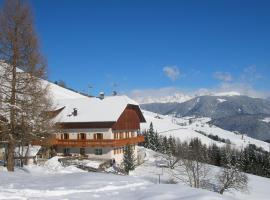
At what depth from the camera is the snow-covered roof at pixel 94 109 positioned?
198ft

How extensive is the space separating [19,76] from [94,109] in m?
39.5

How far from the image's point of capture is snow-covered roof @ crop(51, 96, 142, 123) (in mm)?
60406

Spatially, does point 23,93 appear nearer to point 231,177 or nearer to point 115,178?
point 115,178

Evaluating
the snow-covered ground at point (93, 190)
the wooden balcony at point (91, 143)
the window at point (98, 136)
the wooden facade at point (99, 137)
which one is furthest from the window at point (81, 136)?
the snow-covered ground at point (93, 190)

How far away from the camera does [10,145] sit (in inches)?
955

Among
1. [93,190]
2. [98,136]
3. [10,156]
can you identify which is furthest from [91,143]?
[93,190]

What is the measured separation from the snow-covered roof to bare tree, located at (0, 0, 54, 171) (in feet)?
114

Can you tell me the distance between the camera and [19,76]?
23938 mm

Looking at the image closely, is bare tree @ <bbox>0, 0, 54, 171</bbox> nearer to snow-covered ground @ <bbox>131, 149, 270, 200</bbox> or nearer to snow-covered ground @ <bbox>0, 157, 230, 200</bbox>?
snow-covered ground @ <bbox>0, 157, 230, 200</bbox>

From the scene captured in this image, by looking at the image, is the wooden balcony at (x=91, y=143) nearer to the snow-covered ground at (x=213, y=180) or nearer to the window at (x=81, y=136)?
the window at (x=81, y=136)

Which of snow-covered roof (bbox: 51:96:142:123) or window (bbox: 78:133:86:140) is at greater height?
snow-covered roof (bbox: 51:96:142:123)

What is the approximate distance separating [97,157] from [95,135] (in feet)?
11.8

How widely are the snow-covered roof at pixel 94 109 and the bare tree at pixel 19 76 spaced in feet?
114

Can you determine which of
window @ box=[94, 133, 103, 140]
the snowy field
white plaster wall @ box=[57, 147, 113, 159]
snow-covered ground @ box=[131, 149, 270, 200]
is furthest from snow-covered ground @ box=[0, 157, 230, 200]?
window @ box=[94, 133, 103, 140]
